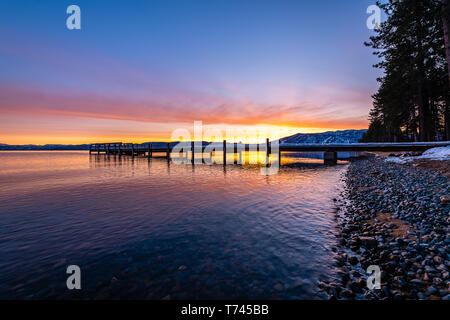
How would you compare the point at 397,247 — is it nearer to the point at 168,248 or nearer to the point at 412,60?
the point at 168,248

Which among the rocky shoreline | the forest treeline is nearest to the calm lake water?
the rocky shoreline

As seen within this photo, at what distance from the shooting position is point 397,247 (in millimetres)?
4656

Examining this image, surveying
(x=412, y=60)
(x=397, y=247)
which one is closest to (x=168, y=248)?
(x=397, y=247)

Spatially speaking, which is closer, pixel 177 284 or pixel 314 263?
pixel 177 284

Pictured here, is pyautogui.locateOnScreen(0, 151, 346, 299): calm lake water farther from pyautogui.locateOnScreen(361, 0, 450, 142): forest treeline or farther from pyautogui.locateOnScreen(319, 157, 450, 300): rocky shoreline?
pyautogui.locateOnScreen(361, 0, 450, 142): forest treeline

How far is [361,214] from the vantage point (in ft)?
24.5

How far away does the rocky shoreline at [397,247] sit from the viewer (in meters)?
3.50

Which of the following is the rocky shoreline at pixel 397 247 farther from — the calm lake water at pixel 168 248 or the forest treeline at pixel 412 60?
the forest treeline at pixel 412 60

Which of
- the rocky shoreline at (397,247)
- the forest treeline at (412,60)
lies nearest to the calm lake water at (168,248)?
the rocky shoreline at (397,247)

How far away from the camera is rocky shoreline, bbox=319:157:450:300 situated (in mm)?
3496
